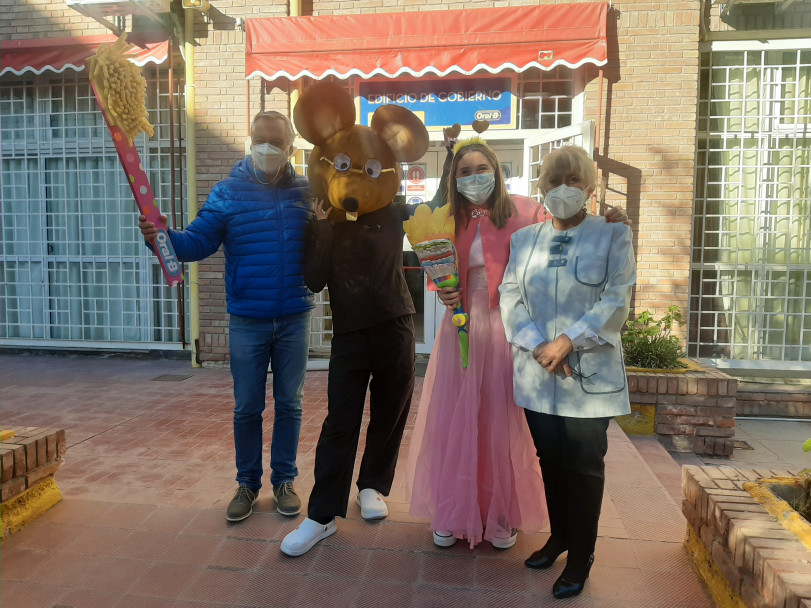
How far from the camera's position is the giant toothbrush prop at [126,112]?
256 centimetres

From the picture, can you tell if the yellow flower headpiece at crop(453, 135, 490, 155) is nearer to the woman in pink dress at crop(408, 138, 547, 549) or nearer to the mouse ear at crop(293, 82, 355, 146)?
the woman in pink dress at crop(408, 138, 547, 549)

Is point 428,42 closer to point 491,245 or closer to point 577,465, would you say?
point 491,245

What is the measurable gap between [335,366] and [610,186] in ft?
14.7

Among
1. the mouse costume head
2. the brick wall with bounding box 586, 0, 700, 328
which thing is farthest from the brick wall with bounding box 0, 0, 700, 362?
the mouse costume head

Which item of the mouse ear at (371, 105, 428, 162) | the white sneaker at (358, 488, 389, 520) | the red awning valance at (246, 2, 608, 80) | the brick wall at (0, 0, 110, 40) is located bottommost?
the white sneaker at (358, 488, 389, 520)

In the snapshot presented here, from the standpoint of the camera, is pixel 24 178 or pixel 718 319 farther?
pixel 24 178

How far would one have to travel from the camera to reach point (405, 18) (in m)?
6.03

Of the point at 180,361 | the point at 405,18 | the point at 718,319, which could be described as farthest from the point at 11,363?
the point at 718,319

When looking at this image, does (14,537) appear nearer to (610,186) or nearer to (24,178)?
(610,186)

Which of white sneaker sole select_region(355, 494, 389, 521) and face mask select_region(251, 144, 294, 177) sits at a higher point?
face mask select_region(251, 144, 294, 177)

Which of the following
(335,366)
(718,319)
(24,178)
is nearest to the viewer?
(335,366)

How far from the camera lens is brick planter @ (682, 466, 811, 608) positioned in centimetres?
186

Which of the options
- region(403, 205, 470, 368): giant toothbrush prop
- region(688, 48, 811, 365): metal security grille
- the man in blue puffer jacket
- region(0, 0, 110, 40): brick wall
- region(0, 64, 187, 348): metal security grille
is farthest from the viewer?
region(0, 64, 187, 348): metal security grille

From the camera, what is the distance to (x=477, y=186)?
2.55 m
